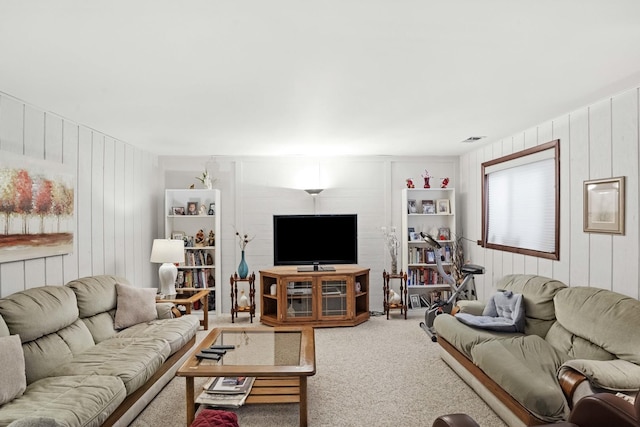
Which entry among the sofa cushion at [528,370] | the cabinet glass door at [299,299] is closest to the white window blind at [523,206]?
the sofa cushion at [528,370]

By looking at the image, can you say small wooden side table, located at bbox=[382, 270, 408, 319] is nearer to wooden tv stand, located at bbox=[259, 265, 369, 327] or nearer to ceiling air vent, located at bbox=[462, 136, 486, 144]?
wooden tv stand, located at bbox=[259, 265, 369, 327]

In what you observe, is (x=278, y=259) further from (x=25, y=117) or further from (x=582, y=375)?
(x=582, y=375)

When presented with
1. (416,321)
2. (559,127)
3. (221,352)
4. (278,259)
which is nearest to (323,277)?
(278,259)

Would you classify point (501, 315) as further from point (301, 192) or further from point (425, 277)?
point (301, 192)

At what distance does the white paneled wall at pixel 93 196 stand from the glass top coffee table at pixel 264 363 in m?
1.56

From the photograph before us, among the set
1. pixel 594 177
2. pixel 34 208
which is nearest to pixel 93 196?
pixel 34 208

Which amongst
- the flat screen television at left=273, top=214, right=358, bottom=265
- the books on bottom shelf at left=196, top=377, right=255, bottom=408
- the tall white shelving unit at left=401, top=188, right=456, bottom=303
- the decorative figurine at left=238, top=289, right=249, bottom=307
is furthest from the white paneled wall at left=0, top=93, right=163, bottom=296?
the tall white shelving unit at left=401, top=188, right=456, bottom=303

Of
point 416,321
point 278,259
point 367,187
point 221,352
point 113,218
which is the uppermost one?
point 367,187

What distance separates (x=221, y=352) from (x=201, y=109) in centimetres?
209

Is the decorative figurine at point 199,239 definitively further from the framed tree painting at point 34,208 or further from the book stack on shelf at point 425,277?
the book stack on shelf at point 425,277

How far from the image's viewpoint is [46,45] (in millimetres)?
2281

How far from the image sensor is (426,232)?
6.46 metres

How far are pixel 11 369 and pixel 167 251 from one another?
112 inches

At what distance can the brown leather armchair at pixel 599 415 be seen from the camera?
53.2 inches
